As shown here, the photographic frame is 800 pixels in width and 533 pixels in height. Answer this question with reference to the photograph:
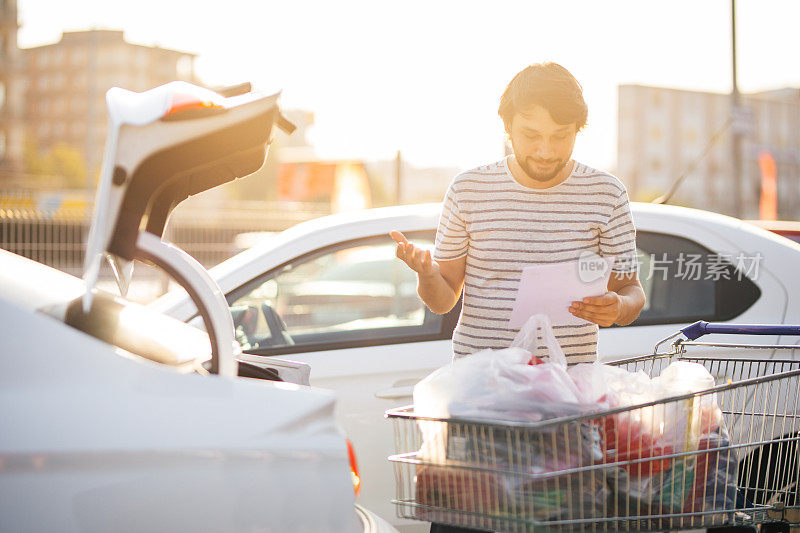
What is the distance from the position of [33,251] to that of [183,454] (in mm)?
7581

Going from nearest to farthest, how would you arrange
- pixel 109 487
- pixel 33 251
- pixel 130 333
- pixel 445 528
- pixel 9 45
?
pixel 109 487 → pixel 130 333 → pixel 445 528 → pixel 33 251 → pixel 9 45

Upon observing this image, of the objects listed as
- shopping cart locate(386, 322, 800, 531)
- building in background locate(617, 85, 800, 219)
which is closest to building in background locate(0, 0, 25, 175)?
building in background locate(617, 85, 800, 219)

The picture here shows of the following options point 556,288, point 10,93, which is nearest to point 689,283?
A: point 556,288

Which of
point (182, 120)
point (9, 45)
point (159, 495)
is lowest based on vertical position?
point (159, 495)

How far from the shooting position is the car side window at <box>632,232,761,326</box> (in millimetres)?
3906

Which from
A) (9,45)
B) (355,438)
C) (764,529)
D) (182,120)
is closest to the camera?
(182,120)

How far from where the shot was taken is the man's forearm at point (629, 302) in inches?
98.4

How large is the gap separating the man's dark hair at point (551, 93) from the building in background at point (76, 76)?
8768 cm

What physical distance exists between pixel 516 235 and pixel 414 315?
4.88 ft

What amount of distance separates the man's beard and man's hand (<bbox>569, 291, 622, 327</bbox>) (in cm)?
40

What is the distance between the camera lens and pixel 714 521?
7.13ft

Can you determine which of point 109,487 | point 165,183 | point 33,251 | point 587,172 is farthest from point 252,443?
point 33,251

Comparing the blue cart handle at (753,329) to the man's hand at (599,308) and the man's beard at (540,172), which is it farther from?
the man's beard at (540,172)

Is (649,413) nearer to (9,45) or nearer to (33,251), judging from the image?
(33,251)
